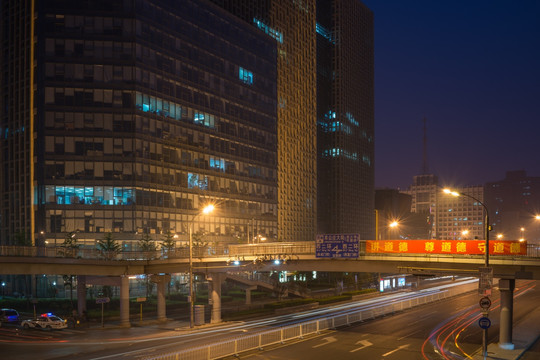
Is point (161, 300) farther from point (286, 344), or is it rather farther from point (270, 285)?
point (270, 285)

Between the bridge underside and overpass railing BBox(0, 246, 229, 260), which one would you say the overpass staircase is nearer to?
overpass railing BBox(0, 246, 229, 260)

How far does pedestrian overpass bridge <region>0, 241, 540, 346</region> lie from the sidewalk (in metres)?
1.22

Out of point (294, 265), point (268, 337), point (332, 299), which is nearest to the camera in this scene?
point (268, 337)

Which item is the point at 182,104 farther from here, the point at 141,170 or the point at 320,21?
the point at 320,21

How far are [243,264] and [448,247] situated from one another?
1931 centimetres

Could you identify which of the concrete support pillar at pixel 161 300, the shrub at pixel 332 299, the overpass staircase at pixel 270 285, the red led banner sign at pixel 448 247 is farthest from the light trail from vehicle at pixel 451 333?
the concrete support pillar at pixel 161 300

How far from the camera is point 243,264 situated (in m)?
49.6

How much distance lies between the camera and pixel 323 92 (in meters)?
191

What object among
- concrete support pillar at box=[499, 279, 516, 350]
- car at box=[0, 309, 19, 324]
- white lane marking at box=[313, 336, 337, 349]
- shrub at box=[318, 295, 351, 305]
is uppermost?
concrete support pillar at box=[499, 279, 516, 350]

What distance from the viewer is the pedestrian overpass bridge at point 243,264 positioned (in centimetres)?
3788

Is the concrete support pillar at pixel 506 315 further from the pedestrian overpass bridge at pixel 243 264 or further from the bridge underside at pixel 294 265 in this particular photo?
the bridge underside at pixel 294 265

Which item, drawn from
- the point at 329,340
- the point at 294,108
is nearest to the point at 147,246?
the point at 329,340

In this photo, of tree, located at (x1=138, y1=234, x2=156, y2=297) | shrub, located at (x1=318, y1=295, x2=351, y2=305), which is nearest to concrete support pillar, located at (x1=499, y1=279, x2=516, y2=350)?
shrub, located at (x1=318, y1=295, x2=351, y2=305)

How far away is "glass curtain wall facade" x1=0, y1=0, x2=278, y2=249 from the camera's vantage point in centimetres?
8319
